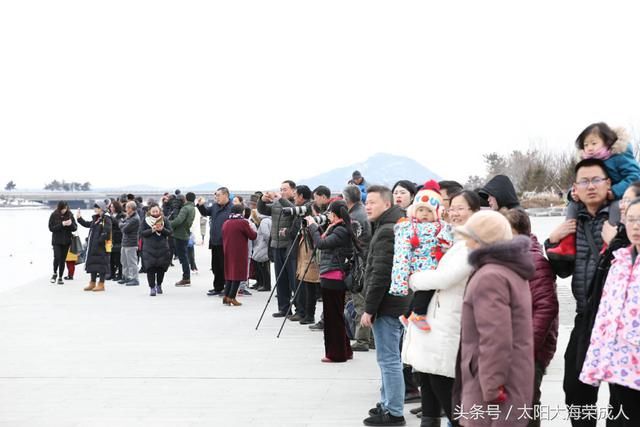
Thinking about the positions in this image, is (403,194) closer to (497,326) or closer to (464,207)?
(464,207)

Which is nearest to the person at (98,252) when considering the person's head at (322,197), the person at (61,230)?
the person at (61,230)

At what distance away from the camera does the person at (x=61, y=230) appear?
16.2 metres

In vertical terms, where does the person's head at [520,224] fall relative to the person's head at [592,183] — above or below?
below

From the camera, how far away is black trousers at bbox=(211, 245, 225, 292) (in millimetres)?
14430

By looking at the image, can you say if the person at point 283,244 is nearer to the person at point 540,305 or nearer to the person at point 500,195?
the person at point 500,195

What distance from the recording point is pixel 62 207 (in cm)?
1612

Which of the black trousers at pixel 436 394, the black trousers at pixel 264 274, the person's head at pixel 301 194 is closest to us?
the black trousers at pixel 436 394

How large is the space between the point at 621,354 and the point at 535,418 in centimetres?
79

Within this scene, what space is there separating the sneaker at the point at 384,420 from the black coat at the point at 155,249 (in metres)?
8.93

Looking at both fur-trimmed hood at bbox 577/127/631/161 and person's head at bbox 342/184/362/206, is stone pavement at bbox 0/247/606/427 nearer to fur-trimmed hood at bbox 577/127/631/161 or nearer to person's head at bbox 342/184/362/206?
person's head at bbox 342/184/362/206

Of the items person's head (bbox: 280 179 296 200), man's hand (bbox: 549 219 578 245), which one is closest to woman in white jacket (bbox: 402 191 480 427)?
man's hand (bbox: 549 219 578 245)

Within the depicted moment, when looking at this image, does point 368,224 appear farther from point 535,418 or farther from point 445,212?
point 535,418

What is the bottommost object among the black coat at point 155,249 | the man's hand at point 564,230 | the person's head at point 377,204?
the black coat at point 155,249

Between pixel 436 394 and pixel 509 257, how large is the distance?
54.6 inches
